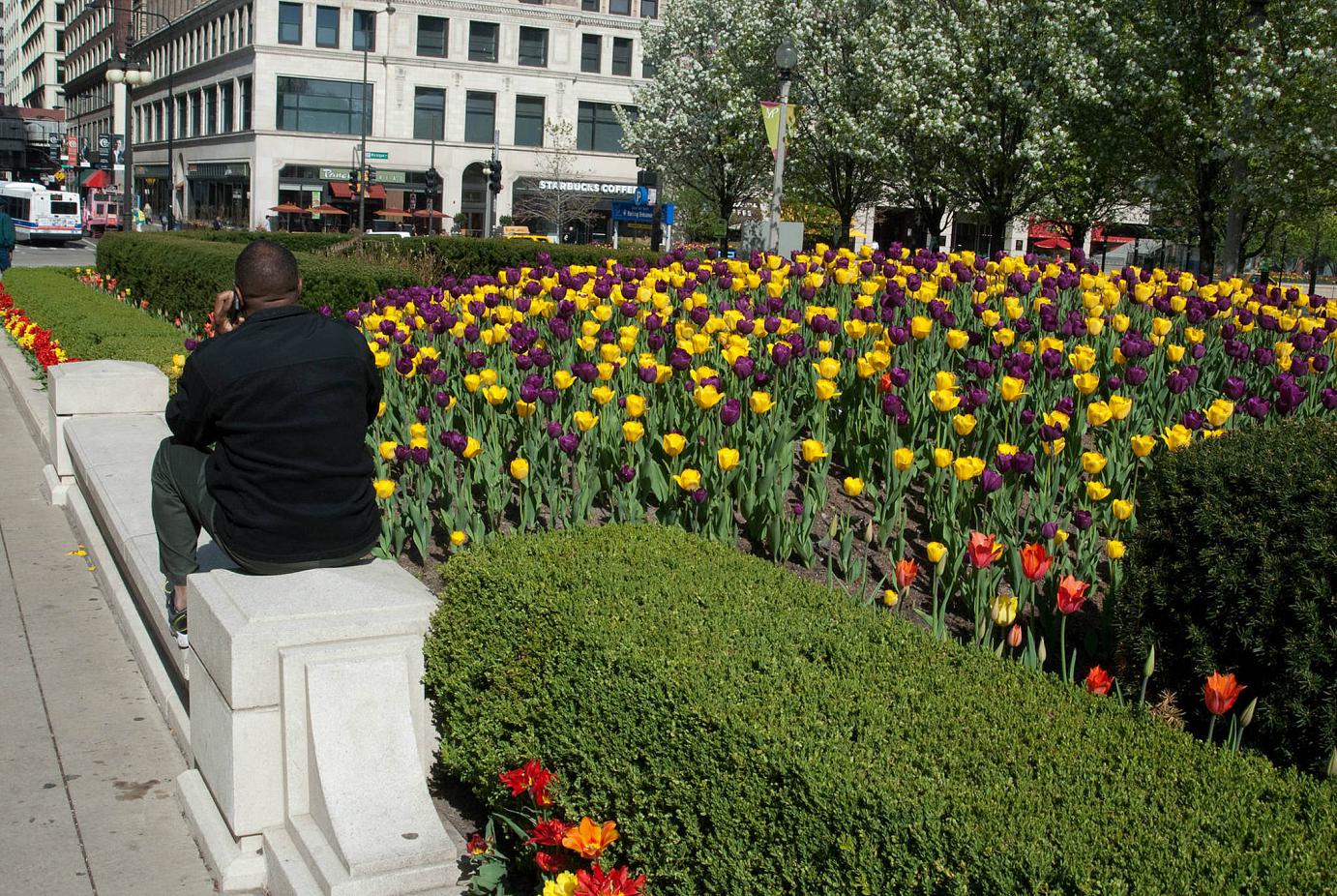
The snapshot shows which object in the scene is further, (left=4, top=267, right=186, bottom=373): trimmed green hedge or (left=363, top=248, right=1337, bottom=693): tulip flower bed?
(left=4, top=267, right=186, bottom=373): trimmed green hedge

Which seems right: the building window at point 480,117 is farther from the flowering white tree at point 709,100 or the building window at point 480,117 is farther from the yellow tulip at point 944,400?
the yellow tulip at point 944,400

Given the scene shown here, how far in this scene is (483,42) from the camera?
58.8 meters

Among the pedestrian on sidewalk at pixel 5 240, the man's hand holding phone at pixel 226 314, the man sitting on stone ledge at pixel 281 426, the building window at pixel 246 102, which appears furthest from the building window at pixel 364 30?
the man sitting on stone ledge at pixel 281 426

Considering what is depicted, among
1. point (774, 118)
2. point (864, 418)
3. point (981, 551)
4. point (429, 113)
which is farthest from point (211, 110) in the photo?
point (981, 551)

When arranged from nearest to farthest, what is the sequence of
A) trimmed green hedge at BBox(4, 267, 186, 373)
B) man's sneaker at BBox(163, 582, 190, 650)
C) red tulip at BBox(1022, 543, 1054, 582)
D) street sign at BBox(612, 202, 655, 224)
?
red tulip at BBox(1022, 543, 1054, 582)
man's sneaker at BBox(163, 582, 190, 650)
trimmed green hedge at BBox(4, 267, 186, 373)
street sign at BBox(612, 202, 655, 224)

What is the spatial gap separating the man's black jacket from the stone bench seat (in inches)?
5.6

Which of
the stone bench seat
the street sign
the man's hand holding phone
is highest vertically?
the street sign

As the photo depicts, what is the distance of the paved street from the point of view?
42.8 m

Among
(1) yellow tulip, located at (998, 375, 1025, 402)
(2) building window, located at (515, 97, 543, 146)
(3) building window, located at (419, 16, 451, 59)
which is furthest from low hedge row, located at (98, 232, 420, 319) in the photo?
(2) building window, located at (515, 97, 543, 146)

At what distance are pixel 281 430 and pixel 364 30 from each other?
5734 centimetres

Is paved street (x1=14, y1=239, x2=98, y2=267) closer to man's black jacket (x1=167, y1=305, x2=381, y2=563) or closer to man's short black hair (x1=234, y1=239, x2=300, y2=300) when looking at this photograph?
man's short black hair (x1=234, y1=239, x2=300, y2=300)

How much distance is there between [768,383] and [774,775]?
14.9 feet

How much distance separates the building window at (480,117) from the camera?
59062 mm

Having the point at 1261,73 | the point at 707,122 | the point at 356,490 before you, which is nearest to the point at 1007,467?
the point at 356,490
